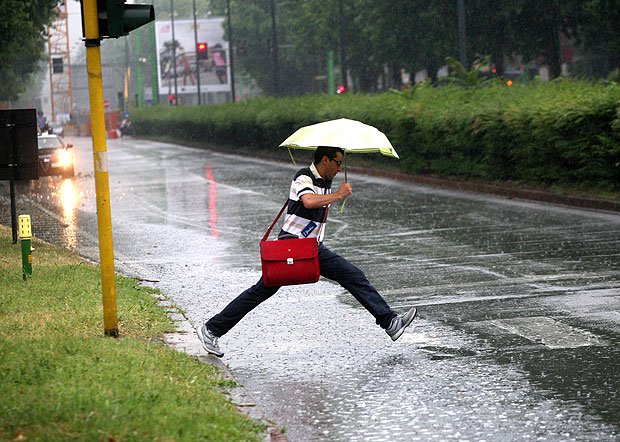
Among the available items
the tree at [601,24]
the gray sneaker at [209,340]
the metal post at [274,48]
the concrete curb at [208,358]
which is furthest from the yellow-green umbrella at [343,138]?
the metal post at [274,48]

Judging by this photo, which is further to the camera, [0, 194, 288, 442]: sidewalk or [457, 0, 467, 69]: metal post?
[457, 0, 467, 69]: metal post

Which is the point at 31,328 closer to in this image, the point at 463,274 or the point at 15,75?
the point at 463,274

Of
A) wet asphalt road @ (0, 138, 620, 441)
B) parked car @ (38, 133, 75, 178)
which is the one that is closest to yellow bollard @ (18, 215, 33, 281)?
wet asphalt road @ (0, 138, 620, 441)

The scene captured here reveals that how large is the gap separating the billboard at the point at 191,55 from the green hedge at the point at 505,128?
6748 cm

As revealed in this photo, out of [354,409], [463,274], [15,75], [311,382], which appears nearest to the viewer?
[354,409]

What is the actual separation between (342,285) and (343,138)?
3.83 feet

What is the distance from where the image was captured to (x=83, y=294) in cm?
971

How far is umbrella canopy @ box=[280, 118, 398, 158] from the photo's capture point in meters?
7.61

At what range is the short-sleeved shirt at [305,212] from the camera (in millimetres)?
7656

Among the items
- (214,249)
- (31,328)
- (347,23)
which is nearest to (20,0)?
(214,249)

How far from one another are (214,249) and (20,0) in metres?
17.2

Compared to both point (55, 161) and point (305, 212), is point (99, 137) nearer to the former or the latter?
point (305, 212)

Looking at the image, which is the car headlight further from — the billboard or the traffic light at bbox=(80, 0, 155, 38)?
the billboard

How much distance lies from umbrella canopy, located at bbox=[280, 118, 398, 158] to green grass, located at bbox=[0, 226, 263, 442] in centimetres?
178
